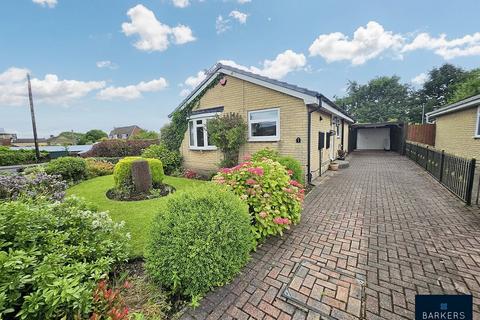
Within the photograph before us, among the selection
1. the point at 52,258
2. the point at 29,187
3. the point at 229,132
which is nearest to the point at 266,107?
the point at 229,132

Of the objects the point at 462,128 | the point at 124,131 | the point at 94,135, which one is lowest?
the point at 462,128

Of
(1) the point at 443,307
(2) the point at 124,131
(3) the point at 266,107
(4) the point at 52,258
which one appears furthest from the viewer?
(2) the point at 124,131

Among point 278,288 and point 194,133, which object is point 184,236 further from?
point 194,133

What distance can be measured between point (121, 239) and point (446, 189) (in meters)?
9.31

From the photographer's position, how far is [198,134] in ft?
36.9

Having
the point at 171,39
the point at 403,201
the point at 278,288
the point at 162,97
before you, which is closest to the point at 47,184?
the point at 278,288

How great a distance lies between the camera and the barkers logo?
7.04 feet

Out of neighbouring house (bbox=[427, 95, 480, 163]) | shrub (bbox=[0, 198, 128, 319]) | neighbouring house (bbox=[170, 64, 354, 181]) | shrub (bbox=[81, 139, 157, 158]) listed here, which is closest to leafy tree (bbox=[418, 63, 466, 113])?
neighbouring house (bbox=[427, 95, 480, 163])

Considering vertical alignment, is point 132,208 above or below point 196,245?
below

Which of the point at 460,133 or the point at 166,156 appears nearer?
the point at 166,156

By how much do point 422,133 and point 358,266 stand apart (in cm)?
2118

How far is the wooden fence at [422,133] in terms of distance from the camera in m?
17.4

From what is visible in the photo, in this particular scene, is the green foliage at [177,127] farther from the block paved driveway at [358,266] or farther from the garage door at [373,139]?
the garage door at [373,139]

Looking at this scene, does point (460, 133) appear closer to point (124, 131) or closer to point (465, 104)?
point (465, 104)
